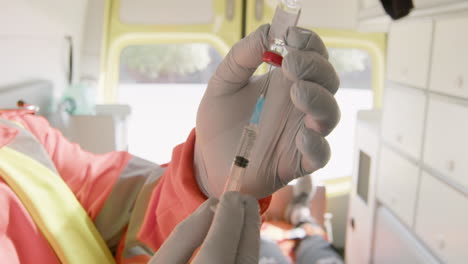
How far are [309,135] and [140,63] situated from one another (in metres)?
2.27

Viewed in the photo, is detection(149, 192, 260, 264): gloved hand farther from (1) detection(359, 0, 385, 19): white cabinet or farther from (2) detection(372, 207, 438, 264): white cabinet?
(1) detection(359, 0, 385, 19): white cabinet

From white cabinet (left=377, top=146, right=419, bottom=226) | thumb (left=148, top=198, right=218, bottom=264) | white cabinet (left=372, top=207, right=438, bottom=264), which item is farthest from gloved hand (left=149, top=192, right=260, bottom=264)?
white cabinet (left=377, top=146, right=419, bottom=226)

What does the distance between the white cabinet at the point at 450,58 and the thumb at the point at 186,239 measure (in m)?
1.06

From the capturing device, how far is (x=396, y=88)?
189 centimetres

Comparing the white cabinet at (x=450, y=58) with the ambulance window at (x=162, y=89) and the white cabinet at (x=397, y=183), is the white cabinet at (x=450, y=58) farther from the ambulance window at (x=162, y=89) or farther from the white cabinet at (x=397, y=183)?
the ambulance window at (x=162, y=89)

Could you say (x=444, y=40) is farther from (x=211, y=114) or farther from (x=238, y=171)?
(x=238, y=171)

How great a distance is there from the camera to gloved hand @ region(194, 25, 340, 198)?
0.66 metres

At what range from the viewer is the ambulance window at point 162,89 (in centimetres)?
275

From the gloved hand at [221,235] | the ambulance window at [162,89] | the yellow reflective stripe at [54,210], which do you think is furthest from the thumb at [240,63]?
the ambulance window at [162,89]

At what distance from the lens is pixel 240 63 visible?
0.76 metres

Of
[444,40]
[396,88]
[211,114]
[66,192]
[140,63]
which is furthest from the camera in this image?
[140,63]

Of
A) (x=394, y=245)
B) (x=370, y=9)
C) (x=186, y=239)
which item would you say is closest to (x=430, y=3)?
(x=370, y=9)

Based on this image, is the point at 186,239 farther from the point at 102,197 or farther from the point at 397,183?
the point at 397,183

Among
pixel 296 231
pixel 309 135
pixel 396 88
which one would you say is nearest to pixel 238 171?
pixel 309 135
